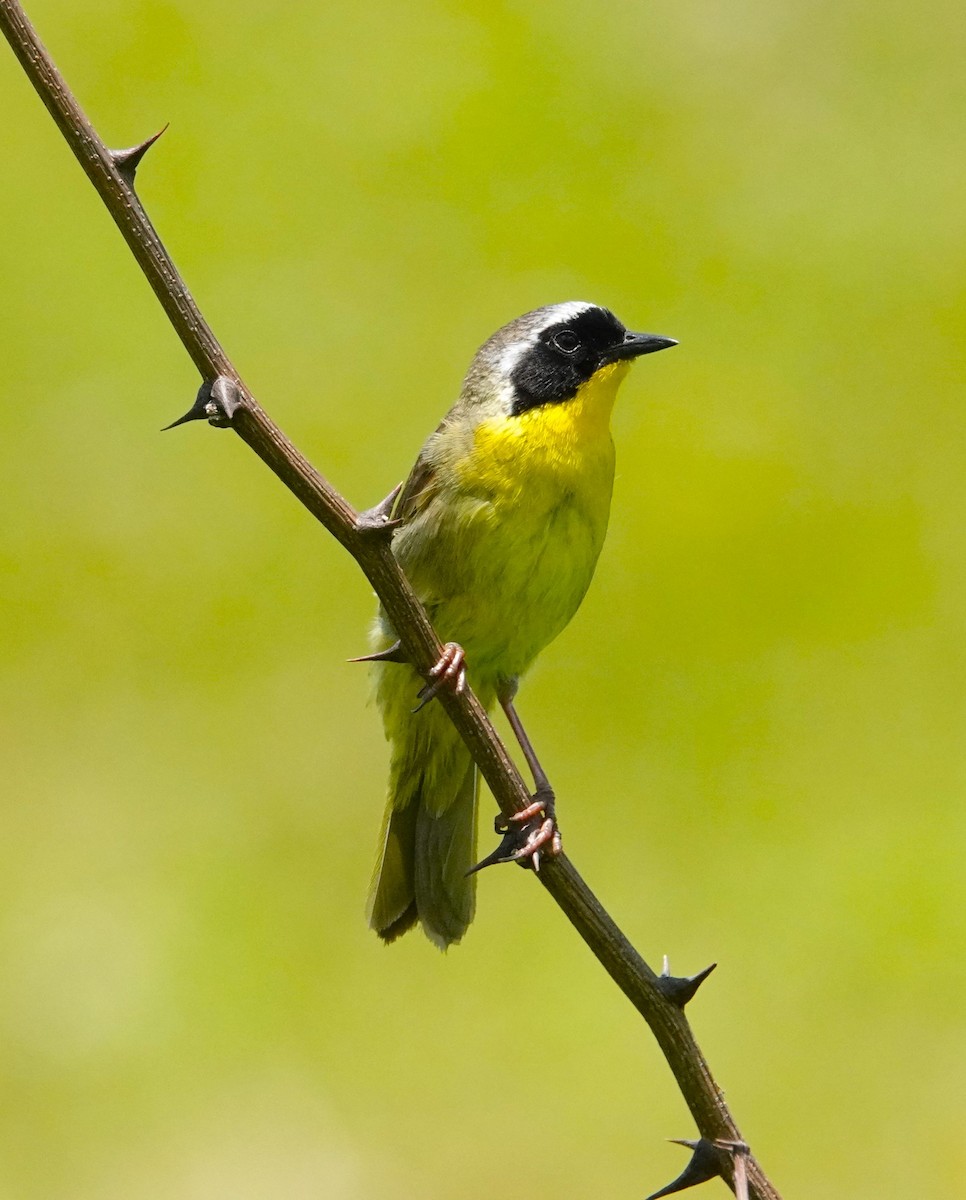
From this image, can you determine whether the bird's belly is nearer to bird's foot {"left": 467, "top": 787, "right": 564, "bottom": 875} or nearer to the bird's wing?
the bird's wing

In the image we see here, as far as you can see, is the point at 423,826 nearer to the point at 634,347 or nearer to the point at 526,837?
the point at 526,837

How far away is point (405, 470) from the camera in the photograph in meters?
8.68

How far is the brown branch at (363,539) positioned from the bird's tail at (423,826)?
4.40 feet

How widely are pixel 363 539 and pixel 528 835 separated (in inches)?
56.9

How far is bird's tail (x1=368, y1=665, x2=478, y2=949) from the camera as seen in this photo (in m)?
4.22

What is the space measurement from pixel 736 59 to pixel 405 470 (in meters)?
4.36

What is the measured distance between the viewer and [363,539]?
2.42 m

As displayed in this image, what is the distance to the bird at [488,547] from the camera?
4.11 m

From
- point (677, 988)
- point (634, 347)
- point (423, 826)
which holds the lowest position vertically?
point (677, 988)

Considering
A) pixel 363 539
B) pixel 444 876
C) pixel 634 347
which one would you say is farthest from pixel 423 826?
pixel 363 539

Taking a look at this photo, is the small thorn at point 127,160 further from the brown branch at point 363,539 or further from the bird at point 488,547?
the bird at point 488,547

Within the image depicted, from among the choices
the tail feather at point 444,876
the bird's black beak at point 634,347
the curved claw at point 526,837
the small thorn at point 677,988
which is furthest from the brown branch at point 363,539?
the bird's black beak at point 634,347

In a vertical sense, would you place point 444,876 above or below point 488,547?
below

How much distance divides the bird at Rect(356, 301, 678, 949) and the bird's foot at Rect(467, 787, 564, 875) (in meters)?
0.05
